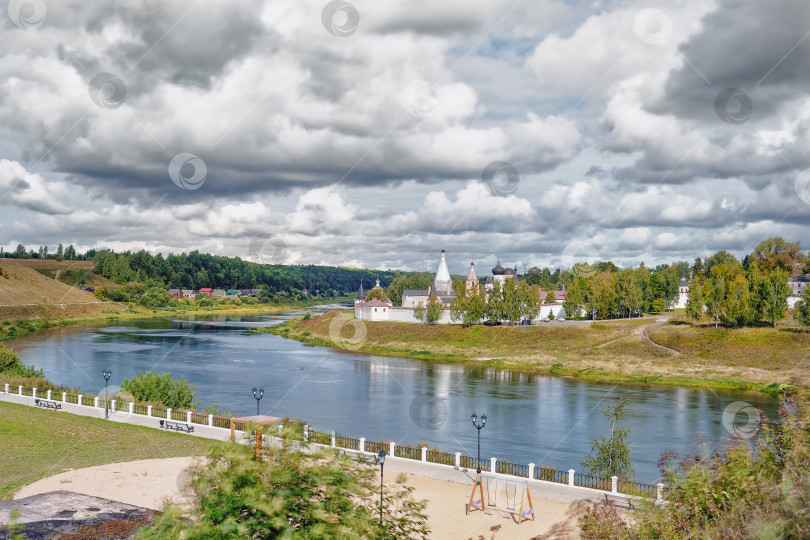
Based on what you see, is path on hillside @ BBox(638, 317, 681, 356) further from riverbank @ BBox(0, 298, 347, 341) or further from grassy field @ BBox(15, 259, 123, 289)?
grassy field @ BBox(15, 259, 123, 289)

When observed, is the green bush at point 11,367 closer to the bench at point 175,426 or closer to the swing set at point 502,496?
the bench at point 175,426

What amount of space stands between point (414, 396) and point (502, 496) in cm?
2862

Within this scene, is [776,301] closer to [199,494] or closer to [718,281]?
[718,281]

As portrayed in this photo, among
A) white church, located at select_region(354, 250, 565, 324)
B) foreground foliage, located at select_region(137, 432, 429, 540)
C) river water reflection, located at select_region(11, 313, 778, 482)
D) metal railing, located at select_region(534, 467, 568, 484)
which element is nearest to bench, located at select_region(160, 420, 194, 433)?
river water reflection, located at select_region(11, 313, 778, 482)

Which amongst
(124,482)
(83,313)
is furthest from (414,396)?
(83,313)

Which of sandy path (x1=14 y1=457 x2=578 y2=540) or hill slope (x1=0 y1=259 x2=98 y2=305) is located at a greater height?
hill slope (x1=0 y1=259 x2=98 y2=305)

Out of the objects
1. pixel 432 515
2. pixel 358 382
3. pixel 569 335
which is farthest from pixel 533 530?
pixel 569 335

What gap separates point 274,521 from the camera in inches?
255

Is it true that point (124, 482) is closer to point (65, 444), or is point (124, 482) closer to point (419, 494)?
point (65, 444)

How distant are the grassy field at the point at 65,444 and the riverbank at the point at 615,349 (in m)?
41.7

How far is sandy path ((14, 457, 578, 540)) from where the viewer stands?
16.0 m

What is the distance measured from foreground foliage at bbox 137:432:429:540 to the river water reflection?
47.9 feet

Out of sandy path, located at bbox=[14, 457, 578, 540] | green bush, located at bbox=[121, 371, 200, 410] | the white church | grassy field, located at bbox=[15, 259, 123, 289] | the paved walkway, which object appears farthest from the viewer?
grassy field, located at bbox=[15, 259, 123, 289]

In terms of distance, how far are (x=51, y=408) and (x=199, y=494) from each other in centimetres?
3002
